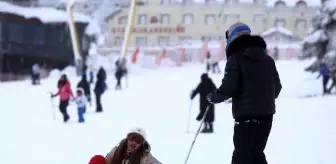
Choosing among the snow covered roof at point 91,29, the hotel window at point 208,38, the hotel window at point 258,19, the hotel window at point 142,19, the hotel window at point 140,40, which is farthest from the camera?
the hotel window at point 208,38

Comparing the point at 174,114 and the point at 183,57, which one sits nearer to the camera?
the point at 174,114

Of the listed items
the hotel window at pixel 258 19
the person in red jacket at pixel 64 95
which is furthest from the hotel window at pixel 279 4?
the person in red jacket at pixel 64 95

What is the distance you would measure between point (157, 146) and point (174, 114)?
275 inches

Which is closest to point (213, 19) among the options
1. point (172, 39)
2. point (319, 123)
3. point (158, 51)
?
point (172, 39)

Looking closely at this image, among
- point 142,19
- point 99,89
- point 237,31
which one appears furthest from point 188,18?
point 237,31

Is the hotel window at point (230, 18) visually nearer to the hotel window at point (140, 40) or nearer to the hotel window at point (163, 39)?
the hotel window at point (163, 39)

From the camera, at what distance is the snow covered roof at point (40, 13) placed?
35591mm

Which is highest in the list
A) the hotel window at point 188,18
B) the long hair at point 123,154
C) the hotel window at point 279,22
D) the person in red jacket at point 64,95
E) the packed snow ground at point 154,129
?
the hotel window at point 188,18

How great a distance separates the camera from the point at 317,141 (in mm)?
10234

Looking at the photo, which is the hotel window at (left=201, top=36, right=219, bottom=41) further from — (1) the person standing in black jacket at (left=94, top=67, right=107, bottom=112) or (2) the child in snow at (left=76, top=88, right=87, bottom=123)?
(2) the child in snow at (left=76, top=88, right=87, bottom=123)

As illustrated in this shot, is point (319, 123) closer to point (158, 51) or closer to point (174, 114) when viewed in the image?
point (174, 114)

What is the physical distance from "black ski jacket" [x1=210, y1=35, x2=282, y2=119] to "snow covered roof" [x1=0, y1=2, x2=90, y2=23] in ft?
105

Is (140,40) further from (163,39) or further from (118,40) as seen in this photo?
(118,40)

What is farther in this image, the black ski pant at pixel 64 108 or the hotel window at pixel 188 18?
the hotel window at pixel 188 18
